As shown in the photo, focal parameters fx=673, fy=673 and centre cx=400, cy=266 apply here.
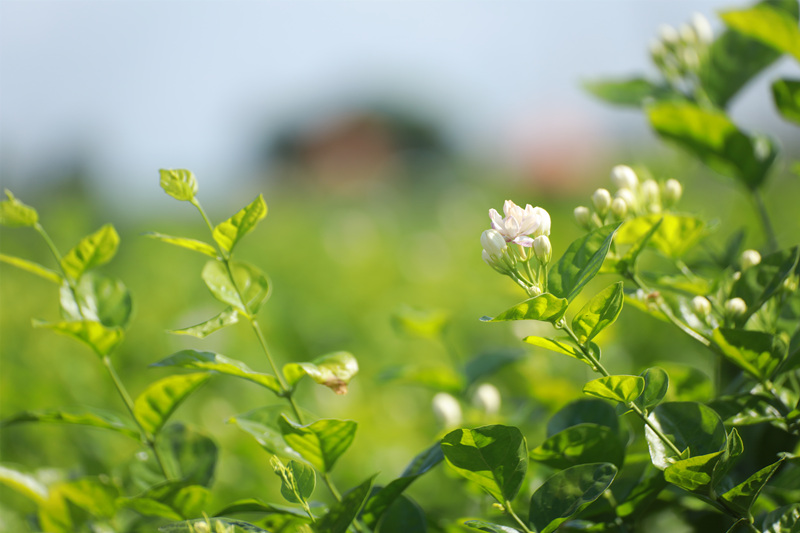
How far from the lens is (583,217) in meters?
0.65

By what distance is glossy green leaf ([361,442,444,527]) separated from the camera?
54 cm

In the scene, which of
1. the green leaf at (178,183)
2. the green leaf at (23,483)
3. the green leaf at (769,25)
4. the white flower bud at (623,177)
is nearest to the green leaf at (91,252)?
the green leaf at (178,183)

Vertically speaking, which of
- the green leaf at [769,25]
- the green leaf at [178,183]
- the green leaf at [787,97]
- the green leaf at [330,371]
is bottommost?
the green leaf at [330,371]

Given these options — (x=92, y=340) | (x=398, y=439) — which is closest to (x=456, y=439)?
(x=92, y=340)

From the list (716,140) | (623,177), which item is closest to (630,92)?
(716,140)

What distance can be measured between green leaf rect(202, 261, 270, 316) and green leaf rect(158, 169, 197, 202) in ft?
0.23

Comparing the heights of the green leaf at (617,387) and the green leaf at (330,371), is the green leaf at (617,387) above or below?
above

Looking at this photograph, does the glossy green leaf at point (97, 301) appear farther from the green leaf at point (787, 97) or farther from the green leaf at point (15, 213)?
the green leaf at point (787, 97)

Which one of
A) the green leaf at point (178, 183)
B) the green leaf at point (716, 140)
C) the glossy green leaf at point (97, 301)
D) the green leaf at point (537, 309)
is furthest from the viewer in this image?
the green leaf at point (716, 140)

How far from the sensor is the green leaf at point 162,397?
2.04ft

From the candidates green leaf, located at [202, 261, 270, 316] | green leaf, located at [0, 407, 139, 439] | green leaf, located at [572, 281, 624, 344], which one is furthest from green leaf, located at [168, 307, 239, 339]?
green leaf, located at [572, 281, 624, 344]

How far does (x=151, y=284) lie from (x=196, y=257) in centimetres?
88

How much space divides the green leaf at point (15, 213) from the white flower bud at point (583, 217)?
1.63 ft

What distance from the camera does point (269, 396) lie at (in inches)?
62.0
